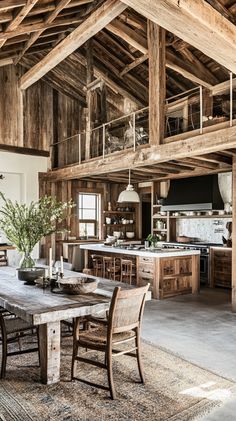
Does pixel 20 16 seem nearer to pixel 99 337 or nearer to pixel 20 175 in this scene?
pixel 20 175

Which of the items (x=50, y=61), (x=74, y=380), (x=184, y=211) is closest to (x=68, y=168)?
(x=50, y=61)

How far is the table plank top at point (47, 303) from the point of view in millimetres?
2576

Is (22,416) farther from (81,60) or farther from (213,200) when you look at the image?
(81,60)

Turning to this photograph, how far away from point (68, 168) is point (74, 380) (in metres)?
6.20

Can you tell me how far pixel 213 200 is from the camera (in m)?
8.00

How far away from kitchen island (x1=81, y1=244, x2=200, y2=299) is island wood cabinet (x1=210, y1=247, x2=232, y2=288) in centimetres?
88

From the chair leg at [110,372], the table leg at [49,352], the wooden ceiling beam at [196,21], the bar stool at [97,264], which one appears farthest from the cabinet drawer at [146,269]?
the wooden ceiling beam at [196,21]

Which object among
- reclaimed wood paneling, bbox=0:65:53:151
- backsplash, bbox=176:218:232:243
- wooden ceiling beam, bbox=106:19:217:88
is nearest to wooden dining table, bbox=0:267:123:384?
backsplash, bbox=176:218:232:243

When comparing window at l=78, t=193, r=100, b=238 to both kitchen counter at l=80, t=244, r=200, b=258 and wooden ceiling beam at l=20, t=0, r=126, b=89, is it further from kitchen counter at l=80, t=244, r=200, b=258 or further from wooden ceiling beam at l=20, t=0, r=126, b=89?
wooden ceiling beam at l=20, t=0, r=126, b=89

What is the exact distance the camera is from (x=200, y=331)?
14.6ft

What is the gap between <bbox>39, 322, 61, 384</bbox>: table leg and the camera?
9.43ft

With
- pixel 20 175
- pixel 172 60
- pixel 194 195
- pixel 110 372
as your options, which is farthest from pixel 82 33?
pixel 110 372

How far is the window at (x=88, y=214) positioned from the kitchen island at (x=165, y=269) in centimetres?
323

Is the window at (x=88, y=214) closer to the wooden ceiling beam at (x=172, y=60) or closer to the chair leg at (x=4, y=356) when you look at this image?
the wooden ceiling beam at (x=172, y=60)
